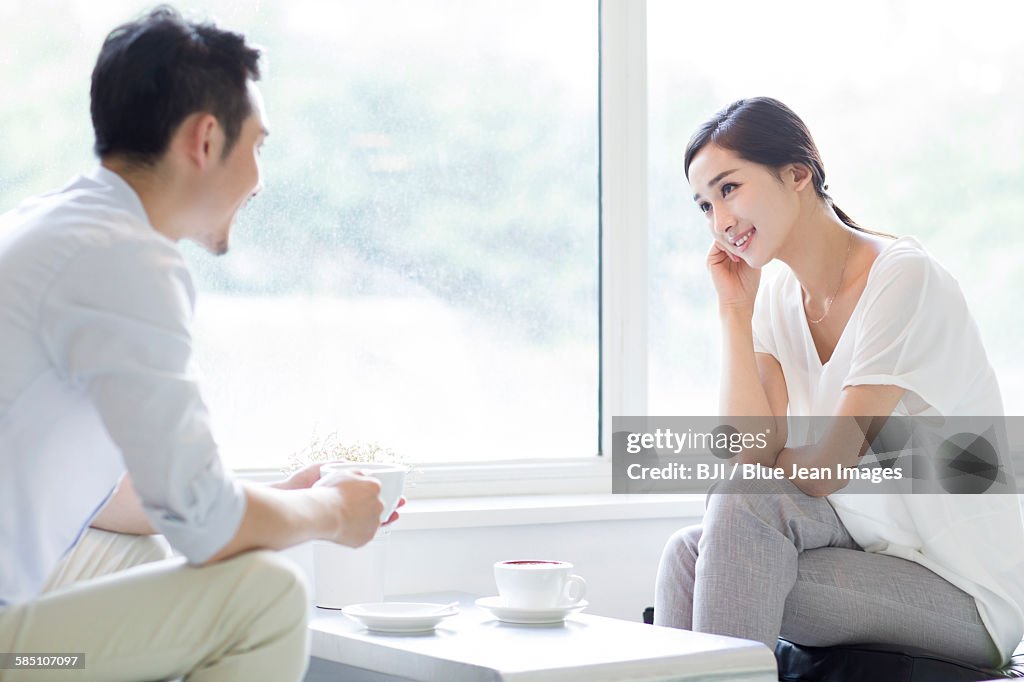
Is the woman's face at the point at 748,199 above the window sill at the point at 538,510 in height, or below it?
above

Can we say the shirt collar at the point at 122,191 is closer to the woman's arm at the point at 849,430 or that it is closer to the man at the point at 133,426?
the man at the point at 133,426

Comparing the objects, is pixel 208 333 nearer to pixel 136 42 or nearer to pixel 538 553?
pixel 538 553

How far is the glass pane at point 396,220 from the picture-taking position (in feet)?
8.10

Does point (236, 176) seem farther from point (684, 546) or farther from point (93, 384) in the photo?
point (684, 546)

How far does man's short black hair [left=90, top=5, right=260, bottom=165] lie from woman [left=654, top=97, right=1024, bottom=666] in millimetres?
1019

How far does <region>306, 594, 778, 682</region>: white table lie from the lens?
145 centimetres

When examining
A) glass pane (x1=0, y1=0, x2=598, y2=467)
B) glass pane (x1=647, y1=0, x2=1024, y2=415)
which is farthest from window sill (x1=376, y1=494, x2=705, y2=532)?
glass pane (x1=647, y1=0, x2=1024, y2=415)

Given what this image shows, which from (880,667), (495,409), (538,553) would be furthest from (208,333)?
(880,667)

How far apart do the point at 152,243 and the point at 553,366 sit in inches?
66.0

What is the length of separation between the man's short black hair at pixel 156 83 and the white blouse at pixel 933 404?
3.73ft

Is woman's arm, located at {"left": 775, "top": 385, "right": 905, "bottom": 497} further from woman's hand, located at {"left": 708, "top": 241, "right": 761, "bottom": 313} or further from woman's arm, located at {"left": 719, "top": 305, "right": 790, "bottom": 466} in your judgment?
woman's hand, located at {"left": 708, "top": 241, "right": 761, "bottom": 313}

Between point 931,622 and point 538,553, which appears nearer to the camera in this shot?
point 931,622

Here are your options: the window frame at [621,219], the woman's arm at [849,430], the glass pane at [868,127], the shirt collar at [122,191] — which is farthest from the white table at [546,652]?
the glass pane at [868,127]

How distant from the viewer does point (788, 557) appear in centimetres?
184
